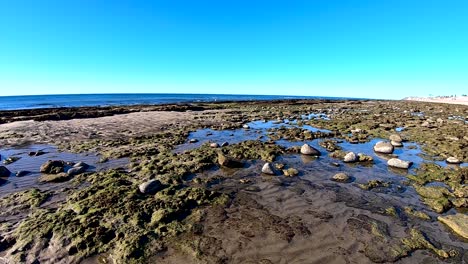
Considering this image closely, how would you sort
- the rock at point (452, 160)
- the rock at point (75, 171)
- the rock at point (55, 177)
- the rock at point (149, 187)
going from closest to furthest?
the rock at point (149, 187) → the rock at point (55, 177) → the rock at point (75, 171) → the rock at point (452, 160)

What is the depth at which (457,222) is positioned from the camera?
5.50m

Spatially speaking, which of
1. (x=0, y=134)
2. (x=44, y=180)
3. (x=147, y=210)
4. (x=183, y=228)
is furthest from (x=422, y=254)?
(x=0, y=134)

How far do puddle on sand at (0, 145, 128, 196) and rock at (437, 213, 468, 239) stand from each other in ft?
34.4

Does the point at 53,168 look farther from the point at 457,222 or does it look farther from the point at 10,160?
the point at 457,222

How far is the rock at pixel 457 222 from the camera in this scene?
5238mm

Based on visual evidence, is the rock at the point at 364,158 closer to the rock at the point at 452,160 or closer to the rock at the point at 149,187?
the rock at the point at 452,160

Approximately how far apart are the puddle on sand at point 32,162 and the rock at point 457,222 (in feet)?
34.4

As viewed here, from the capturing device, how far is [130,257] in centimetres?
456

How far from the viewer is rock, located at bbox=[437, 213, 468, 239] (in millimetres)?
5238

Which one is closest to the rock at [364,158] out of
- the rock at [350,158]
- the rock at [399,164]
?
the rock at [350,158]

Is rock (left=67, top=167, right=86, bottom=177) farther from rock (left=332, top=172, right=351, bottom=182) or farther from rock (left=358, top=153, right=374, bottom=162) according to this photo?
rock (left=358, top=153, right=374, bottom=162)

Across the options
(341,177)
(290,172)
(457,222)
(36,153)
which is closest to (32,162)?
(36,153)

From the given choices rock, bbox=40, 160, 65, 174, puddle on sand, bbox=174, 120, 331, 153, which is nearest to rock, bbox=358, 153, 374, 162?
puddle on sand, bbox=174, 120, 331, 153

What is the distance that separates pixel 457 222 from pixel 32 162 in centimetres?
1491
